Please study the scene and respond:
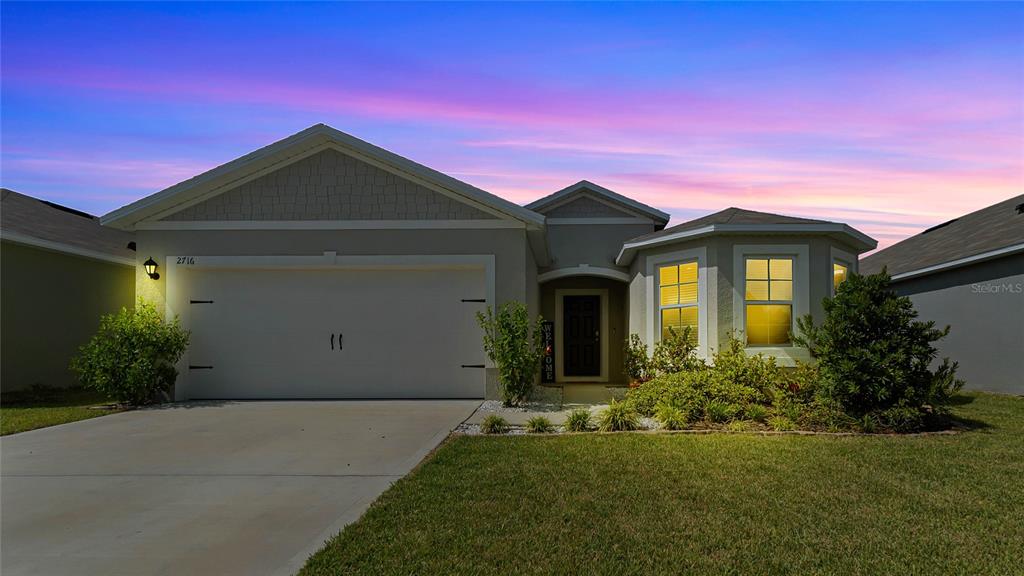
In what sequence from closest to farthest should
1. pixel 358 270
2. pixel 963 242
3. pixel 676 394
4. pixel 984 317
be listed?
pixel 676 394 → pixel 358 270 → pixel 984 317 → pixel 963 242

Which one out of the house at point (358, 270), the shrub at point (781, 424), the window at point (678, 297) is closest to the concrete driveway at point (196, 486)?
the house at point (358, 270)

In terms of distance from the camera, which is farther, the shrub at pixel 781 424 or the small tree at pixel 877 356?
the shrub at pixel 781 424

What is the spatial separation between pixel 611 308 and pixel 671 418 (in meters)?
8.56

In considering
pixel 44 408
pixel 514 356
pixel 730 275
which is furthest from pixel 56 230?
pixel 730 275

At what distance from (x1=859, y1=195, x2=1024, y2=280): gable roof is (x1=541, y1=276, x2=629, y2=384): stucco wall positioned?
6.23 metres

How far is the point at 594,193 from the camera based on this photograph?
1686cm

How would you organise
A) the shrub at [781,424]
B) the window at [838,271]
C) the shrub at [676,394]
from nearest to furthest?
1. the shrub at [781,424]
2. the shrub at [676,394]
3. the window at [838,271]

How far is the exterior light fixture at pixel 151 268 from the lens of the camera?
451 inches

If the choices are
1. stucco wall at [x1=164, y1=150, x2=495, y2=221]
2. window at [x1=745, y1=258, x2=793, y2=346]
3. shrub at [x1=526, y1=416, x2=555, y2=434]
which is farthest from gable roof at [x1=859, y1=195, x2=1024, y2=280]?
stucco wall at [x1=164, y1=150, x2=495, y2=221]

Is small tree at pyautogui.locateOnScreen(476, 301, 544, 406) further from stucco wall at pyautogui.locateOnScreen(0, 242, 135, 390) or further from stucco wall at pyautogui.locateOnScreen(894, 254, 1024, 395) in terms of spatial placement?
stucco wall at pyautogui.locateOnScreen(894, 254, 1024, 395)

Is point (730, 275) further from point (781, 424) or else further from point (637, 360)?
point (781, 424)

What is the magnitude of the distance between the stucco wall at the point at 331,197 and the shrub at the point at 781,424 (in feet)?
18.8

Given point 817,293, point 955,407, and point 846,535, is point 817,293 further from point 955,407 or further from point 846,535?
point 846,535

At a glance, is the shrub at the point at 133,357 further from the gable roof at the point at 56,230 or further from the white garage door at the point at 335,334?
the gable roof at the point at 56,230
